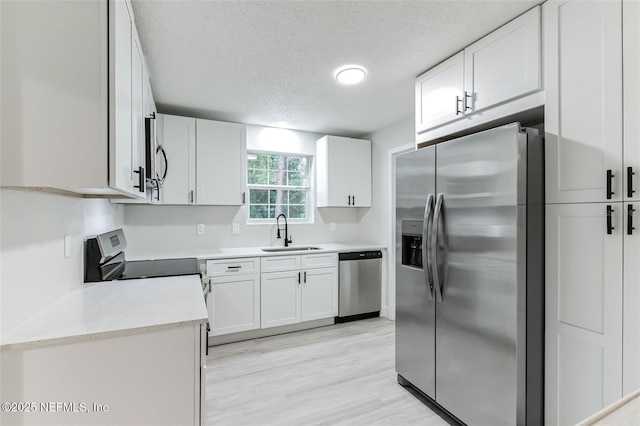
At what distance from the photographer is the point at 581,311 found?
150cm

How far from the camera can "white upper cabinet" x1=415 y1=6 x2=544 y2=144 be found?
67.1 inches

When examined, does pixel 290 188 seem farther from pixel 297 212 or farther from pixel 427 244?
pixel 427 244

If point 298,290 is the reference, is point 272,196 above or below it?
above

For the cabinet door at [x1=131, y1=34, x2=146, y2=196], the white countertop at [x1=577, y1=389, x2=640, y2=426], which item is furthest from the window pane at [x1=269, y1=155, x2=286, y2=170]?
the white countertop at [x1=577, y1=389, x2=640, y2=426]

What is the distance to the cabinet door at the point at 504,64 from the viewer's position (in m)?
1.69

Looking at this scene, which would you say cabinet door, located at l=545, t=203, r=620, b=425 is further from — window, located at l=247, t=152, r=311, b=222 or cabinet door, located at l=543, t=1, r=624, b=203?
window, located at l=247, t=152, r=311, b=222

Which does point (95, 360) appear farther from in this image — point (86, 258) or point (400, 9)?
point (400, 9)

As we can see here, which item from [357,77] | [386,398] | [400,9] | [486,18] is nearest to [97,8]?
[400,9]

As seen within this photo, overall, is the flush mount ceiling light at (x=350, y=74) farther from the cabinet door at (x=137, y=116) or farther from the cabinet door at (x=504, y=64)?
the cabinet door at (x=137, y=116)

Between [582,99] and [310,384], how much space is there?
249 cm

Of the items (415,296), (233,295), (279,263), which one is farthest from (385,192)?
(233,295)

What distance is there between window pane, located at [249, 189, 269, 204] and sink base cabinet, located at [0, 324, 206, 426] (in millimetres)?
2758

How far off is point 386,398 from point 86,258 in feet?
7.28

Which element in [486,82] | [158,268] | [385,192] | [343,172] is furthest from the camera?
[343,172]
